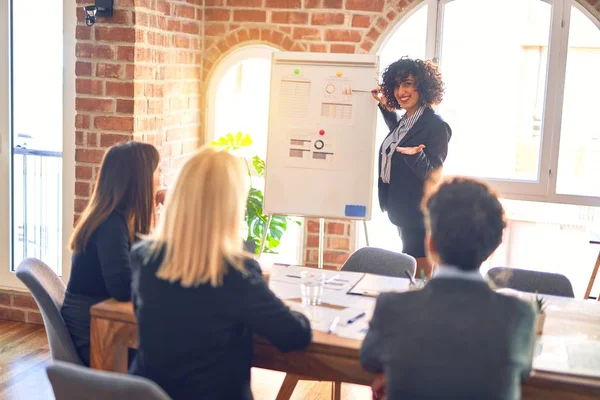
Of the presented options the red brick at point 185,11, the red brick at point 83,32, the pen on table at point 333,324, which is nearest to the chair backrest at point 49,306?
the pen on table at point 333,324

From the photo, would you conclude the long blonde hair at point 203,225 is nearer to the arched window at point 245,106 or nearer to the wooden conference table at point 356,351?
the wooden conference table at point 356,351

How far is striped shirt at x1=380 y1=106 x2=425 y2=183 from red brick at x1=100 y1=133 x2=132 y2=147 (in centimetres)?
135

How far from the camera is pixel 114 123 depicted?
4.14 metres

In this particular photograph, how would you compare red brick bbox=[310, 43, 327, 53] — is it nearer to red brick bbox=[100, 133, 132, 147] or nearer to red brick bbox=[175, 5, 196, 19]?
red brick bbox=[175, 5, 196, 19]

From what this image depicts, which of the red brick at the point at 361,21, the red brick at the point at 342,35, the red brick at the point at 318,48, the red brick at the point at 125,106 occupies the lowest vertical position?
the red brick at the point at 125,106

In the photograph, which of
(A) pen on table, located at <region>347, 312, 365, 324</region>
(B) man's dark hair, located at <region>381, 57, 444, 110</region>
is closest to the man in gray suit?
(A) pen on table, located at <region>347, 312, 365, 324</region>

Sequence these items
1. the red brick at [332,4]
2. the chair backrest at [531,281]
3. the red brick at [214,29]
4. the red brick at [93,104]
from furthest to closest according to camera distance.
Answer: the red brick at [214,29]
the red brick at [332,4]
the red brick at [93,104]
the chair backrest at [531,281]

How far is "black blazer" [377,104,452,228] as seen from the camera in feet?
12.8

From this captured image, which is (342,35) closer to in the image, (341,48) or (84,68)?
(341,48)

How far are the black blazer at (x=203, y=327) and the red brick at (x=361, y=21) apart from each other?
285 centimetres

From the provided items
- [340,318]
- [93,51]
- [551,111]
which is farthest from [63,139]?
[551,111]

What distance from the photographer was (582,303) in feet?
9.16

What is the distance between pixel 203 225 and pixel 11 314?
3085mm

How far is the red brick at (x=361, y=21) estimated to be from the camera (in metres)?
4.63
